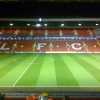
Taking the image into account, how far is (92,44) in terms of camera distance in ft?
41.0

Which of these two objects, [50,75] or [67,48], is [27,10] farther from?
[67,48]

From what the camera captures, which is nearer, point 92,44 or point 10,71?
point 10,71

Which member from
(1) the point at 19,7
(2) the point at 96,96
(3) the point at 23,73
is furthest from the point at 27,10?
(3) the point at 23,73

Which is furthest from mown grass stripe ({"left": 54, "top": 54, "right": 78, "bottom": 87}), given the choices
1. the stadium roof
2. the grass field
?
the stadium roof

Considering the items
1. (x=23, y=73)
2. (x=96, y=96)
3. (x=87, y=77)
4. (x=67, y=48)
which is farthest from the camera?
(x=67, y=48)

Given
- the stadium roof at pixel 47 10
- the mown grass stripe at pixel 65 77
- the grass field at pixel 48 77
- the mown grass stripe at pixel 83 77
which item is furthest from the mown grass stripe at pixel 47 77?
the stadium roof at pixel 47 10

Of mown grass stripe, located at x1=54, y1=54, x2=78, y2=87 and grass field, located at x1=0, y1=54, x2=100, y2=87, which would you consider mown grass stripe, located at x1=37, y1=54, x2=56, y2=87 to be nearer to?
grass field, located at x1=0, y1=54, x2=100, y2=87

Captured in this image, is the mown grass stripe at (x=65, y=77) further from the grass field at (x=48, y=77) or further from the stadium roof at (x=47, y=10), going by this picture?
the stadium roof at (x=47, y=10)

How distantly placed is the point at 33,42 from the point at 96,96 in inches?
351

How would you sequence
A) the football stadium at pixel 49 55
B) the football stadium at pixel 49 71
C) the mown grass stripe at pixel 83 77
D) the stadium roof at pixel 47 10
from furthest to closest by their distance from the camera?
the football stadium at pixel 49 55 < the mown grass stripe at pixel 83 77 < the stadium roof at pixel 47 10 < the football stadium at pixel 49 71

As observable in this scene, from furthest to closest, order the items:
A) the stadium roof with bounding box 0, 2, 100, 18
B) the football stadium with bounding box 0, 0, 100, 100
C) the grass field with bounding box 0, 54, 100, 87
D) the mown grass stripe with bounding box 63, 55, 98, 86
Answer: the mown grass stripe with bounding box 63, 55, 98, 86
the grass field with bounding box 0, 54, 100, 87
the stadium roof with bounding box 0, 2, 100, 18
the football stadium with bounding box 0, 0, 100, 100

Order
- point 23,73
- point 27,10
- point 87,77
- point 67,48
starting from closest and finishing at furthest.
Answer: point 27,10, point 87,77, point 23,73, point 67,48

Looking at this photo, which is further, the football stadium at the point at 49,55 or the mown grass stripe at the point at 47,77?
the football stadium at the point at 49,55

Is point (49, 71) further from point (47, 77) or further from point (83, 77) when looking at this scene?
point (83, 77)
